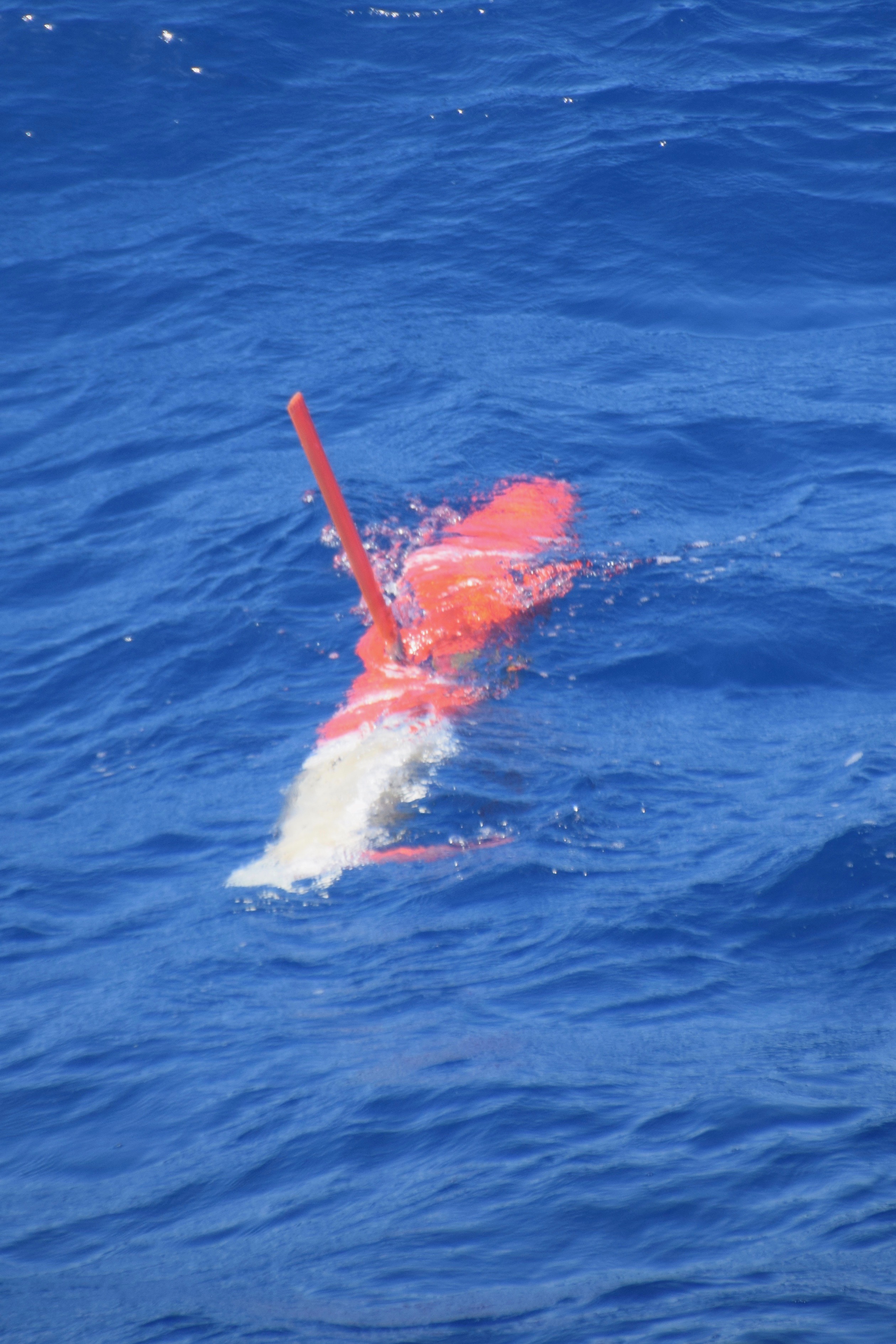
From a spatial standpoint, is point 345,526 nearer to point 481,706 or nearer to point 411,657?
point 411,657

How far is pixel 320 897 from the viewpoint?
216 inches

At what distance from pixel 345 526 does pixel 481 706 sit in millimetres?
1309

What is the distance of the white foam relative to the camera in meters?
5.73

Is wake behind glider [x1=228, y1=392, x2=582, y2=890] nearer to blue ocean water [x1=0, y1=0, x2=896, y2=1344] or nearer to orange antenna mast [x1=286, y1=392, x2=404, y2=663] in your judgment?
orange antenna mast [x1=286, y1=392, x2=404, y2=663]

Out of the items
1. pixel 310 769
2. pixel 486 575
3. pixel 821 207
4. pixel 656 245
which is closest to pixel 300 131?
pixel 656 245

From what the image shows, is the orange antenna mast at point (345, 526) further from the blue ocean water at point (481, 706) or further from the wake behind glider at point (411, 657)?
the blue ocean water at point (481, 706)

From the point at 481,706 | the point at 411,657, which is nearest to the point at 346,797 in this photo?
the point at 481,706

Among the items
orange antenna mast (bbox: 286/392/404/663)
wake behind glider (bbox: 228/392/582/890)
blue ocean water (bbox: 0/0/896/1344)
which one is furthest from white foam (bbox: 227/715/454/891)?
orange antenna mast (bbox: 286/392/404/663)

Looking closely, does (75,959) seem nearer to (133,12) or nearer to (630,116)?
(630,116)

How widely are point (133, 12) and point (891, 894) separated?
15.0 meters

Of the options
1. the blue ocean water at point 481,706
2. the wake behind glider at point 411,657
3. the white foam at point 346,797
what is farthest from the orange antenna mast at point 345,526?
the blue ocean water at point 481,706

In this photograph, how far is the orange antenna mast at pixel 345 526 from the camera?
586 cm

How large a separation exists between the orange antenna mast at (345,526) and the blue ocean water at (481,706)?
72 centimetres

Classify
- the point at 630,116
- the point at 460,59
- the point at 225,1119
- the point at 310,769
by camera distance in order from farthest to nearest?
the point at 460,59, the point at 630,116, the point at 310,769, the point at 225,1119
